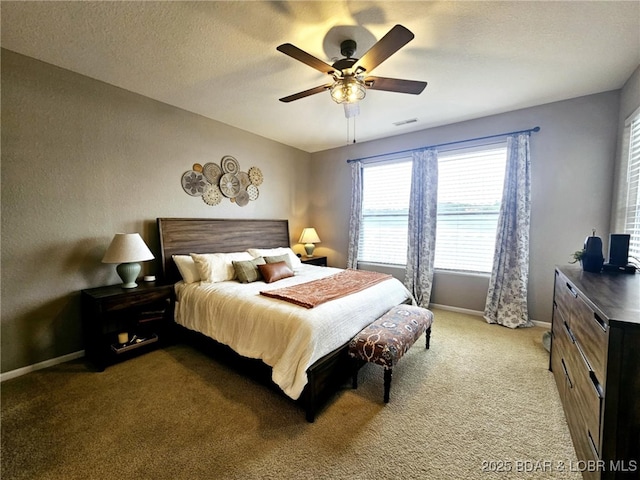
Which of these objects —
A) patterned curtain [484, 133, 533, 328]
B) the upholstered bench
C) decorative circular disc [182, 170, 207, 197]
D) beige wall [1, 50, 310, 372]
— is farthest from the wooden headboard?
patterned curtain [484, 133, 533, 328]

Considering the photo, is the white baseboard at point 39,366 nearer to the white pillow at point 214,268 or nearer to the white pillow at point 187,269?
the white pillow at point 187,269

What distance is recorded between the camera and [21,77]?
88.0 inches

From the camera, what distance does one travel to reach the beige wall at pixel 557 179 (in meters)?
2.89

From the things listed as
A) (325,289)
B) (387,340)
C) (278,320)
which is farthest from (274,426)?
(325,289)

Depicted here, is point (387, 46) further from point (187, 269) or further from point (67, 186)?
point (67, 186)

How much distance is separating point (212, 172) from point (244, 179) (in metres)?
0.54

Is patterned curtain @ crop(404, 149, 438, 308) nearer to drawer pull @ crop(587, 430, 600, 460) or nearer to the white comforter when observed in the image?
the white comforter

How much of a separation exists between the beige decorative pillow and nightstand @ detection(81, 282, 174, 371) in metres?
0.74

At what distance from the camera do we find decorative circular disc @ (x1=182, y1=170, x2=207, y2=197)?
341cm

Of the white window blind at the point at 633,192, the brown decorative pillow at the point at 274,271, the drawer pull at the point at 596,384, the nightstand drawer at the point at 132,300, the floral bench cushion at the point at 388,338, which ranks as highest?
the white window blind at the point at 633,192

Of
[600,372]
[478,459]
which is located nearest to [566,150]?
[600,372]

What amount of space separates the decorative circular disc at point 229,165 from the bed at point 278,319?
0.87 meters

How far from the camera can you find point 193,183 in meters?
3.49

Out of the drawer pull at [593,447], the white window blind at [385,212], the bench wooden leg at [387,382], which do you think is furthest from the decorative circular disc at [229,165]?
the drawer pull at [593,447]
